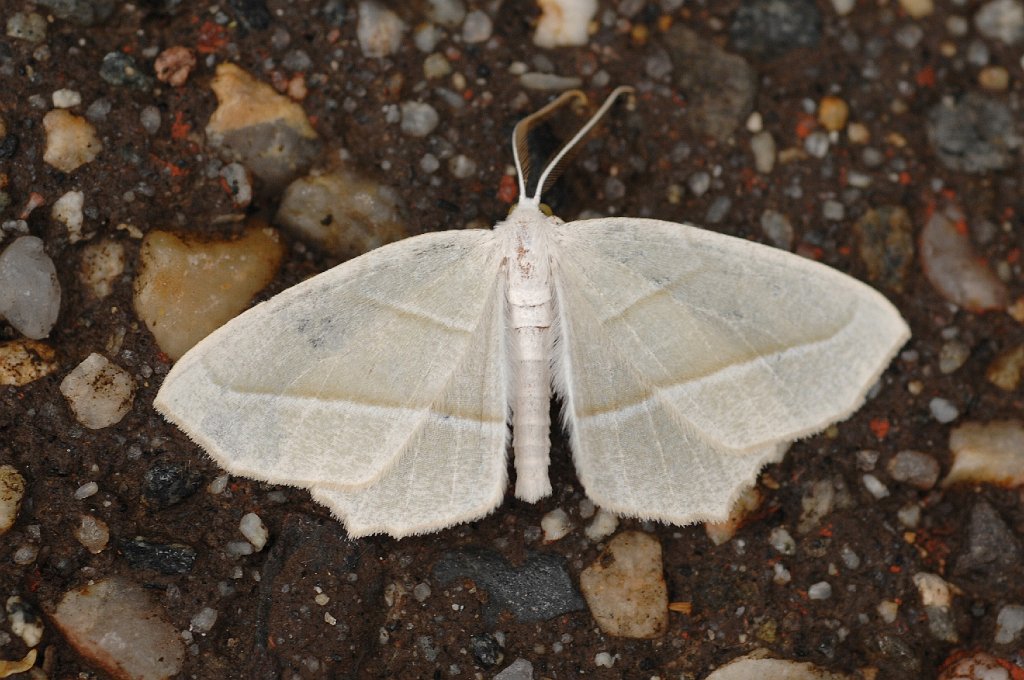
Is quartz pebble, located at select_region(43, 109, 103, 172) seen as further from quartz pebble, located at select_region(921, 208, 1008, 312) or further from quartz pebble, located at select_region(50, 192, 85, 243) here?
quartz pebble, located at select_region(921, 208, 1008, 312)

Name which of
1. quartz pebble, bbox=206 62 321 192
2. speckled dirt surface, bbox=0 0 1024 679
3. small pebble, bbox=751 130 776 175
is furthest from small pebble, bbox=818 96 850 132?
quartz pebble, bbox=206 62 321 192

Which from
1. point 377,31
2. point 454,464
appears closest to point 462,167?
point 377,31

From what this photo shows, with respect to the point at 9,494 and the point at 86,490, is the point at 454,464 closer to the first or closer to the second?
the point at 86,490

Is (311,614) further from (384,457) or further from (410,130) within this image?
(410,130)

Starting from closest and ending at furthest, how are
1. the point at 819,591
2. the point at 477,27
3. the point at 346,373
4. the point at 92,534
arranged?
the point at 346,373 < the point at 92,534 < the point at 819,591 < the point at 477,27

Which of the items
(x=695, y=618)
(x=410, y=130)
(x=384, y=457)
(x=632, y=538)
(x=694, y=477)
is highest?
(x=410, y=130)

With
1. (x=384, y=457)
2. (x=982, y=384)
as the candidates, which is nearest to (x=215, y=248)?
(x=384, y=457)
